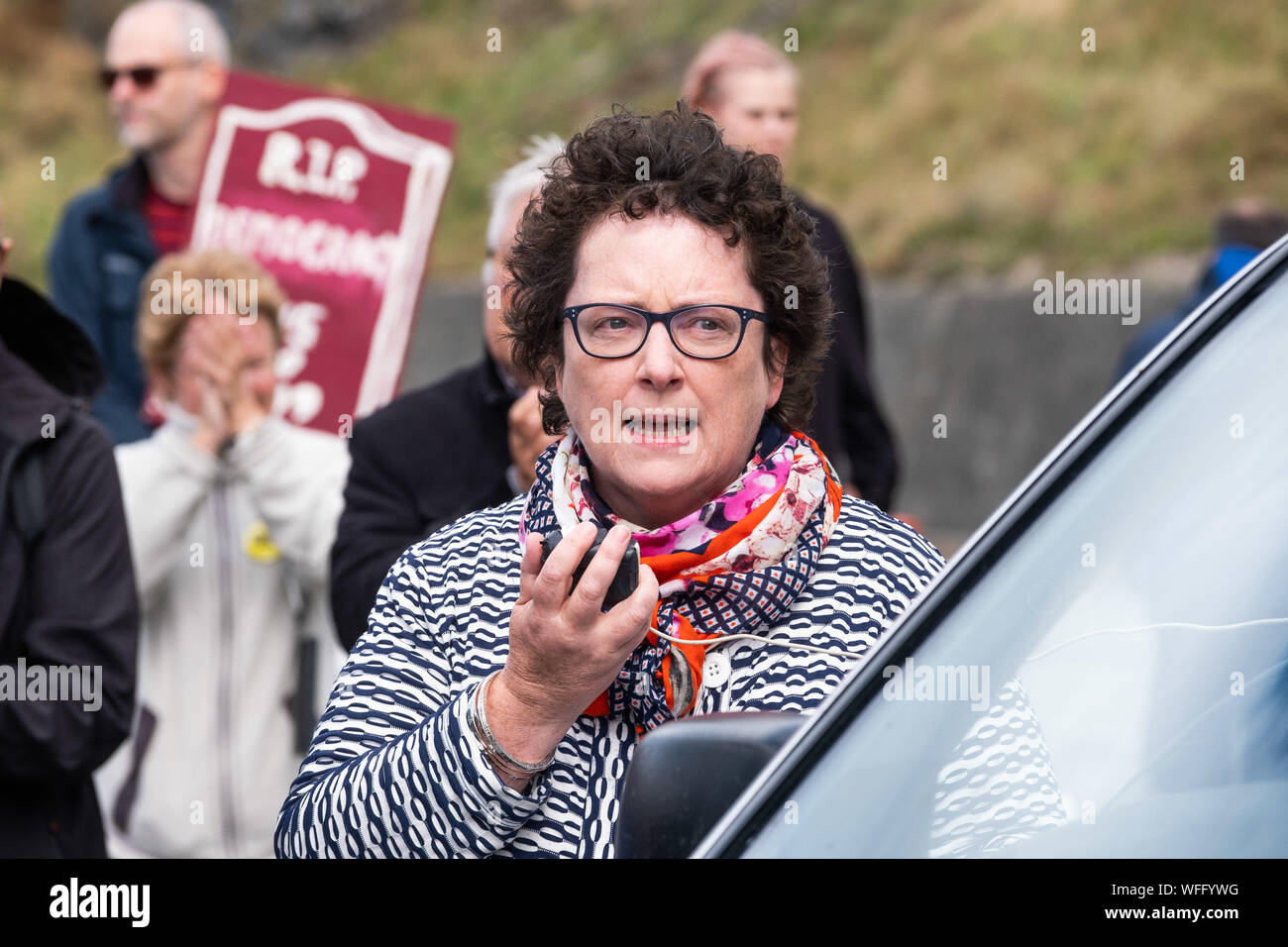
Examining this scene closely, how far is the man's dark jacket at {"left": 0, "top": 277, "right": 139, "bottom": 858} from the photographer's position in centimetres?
297

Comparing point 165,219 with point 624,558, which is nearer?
point 624,558

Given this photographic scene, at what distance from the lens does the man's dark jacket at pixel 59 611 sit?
2.97m

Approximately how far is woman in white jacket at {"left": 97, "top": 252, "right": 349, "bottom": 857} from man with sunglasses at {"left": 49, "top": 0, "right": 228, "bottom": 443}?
102 centimetres

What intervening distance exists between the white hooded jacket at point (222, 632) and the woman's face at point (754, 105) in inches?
53.2

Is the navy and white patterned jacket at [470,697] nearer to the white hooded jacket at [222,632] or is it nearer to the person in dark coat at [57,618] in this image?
the person in dark coat at [57,618]

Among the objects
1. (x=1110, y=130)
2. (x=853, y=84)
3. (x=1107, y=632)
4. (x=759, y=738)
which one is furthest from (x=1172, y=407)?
(x=853, y=84)

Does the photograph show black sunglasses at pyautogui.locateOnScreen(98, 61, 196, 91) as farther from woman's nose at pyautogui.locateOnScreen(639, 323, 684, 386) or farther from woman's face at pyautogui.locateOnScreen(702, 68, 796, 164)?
woman's nose at pyautogui.locateOnScreen(639, 323, 684, 386)

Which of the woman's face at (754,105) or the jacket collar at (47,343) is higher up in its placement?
the woman's face at (754,105)

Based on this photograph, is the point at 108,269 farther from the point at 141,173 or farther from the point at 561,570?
the point at 561,570

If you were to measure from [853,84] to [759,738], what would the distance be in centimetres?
1397

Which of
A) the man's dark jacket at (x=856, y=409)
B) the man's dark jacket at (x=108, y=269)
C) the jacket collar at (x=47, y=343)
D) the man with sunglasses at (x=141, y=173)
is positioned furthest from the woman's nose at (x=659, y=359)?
the man with sunglasses at (x=141, y=173)

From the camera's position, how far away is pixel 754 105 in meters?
4.61

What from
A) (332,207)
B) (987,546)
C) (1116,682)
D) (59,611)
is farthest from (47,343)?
(1116,682)

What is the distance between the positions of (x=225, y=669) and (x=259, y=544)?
0.30 metres
